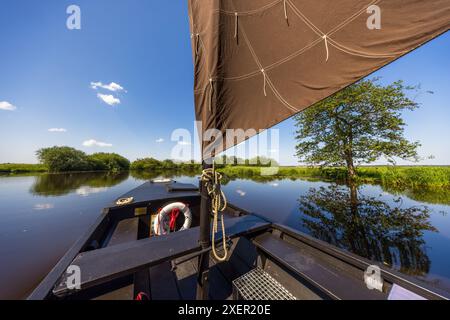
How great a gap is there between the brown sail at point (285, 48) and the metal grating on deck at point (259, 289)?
4.77 ft

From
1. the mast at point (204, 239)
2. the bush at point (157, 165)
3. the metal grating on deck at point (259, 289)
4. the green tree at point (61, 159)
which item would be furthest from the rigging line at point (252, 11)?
the green tree at point (61, 159)

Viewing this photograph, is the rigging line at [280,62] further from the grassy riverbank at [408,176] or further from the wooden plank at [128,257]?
the grassy riverbank at [408,176]

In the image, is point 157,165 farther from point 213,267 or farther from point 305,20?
point 305,20

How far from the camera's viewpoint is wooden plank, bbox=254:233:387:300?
3.44 ft

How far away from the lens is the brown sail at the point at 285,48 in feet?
2.73

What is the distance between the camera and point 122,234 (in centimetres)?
239

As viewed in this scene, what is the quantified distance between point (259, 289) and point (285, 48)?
7.77 ft

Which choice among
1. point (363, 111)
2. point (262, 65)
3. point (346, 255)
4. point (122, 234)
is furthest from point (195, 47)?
point (363, 111)

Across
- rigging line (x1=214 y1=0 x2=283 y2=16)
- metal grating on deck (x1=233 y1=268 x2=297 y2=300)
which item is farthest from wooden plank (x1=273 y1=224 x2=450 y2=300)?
rigging line (x1=214 y1=0 x2=283 y2=16)

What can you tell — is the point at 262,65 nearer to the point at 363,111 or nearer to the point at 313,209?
the point at 313,209

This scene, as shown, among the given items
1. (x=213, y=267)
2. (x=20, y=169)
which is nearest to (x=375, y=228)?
(x=213, y=267)

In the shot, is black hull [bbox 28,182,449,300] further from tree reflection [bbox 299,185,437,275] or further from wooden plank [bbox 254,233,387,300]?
tree reflection [bbox 299,185,437,275]

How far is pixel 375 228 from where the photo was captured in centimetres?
505

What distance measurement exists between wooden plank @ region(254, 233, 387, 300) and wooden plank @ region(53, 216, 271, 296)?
1.61ft
